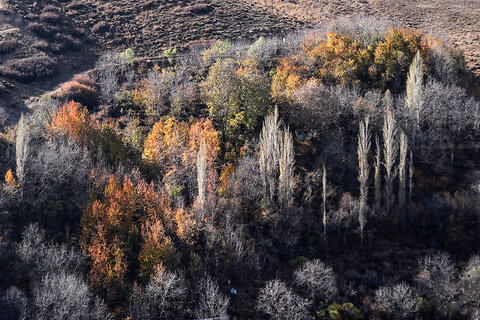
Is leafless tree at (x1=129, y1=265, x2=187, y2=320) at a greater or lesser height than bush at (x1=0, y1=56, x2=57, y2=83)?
lesser

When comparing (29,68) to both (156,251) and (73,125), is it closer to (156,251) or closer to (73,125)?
(73,125)

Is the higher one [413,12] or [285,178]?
[413,12]

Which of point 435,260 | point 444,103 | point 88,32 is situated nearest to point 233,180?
point 435,260

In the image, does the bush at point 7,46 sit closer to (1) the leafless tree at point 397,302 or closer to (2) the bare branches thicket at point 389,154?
(2) the bare branches thicket at point 389,154

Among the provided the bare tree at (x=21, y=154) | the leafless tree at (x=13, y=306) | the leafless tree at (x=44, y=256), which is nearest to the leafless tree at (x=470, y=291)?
the leafless tree at (x=44, y=256)

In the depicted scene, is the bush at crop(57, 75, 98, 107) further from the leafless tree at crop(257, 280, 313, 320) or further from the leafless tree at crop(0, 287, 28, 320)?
the leafless tree at crop(257, 280, 313, 320)

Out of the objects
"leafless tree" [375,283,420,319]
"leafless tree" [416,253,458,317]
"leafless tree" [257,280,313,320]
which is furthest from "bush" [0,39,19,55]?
"leafless tree" [416,253,458,317]

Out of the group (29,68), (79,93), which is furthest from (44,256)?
(29,68)
